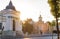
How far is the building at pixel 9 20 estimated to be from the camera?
47.0 metres

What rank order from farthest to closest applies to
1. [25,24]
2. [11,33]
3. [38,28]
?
[38,28] → [25,24] → [11,33]

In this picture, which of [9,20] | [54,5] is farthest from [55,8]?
[9,20]

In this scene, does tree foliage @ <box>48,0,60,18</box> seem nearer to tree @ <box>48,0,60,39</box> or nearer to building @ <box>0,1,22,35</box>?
tree @ <box>48,0,60,39</box>

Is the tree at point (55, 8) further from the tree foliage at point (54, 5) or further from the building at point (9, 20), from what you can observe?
the building at point (9, 20)

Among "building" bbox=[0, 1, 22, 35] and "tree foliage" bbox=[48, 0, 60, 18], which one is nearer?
"tree foliage" bbox=[48, 0, 60, 18]

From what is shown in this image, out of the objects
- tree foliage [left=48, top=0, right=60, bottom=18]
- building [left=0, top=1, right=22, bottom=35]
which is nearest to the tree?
tree foliage [left=48, top=0, right=60, bottom=18]

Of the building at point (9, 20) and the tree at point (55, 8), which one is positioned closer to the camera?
the tree at point (55, 8)

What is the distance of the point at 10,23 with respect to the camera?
4772 centimetres

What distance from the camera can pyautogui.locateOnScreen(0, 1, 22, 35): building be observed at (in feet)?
154

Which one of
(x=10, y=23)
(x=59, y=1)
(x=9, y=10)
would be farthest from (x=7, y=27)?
(x=59, y=1)

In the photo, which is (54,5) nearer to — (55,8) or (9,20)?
(55,8)

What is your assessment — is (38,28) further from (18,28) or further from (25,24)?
(18,28)

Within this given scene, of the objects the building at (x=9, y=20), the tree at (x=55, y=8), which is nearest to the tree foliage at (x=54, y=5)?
the tree at (x=55, y=8)

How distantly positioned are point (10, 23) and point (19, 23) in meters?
3.45
